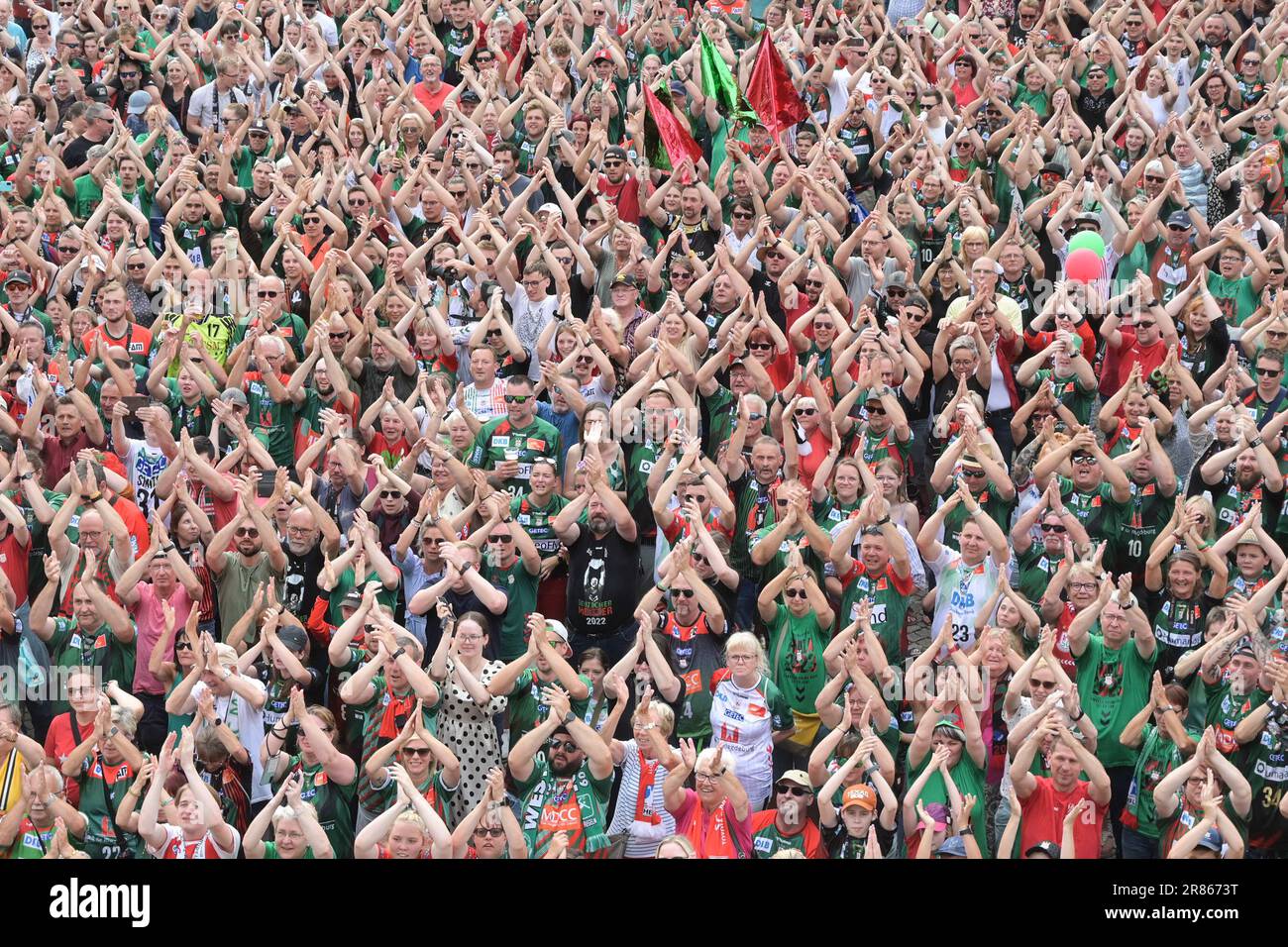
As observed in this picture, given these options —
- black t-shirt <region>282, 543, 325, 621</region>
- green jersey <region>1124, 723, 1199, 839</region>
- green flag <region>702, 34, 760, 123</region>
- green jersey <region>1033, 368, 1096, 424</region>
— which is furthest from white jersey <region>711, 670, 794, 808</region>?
green flag <region>702, 34, 760, 123</region>

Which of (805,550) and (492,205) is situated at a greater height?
(492,205)

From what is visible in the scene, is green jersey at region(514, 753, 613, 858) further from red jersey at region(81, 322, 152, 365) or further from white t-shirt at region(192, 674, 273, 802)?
red jersey at region(81, 322, 152, 365)

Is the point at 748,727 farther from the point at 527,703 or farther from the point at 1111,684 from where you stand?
the point at 1111,684

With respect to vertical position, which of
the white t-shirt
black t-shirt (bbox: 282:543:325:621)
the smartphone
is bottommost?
the white t-shirt

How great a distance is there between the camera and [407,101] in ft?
55.6

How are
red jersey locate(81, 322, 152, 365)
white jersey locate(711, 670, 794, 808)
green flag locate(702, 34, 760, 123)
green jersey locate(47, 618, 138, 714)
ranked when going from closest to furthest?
white jersey locate(711, 670, 794, 808) < green jersey locate(47, 618, 138, 714) < red jersey locate(81, 322, 152, 365) < green flag locate(702, 34, 760, 123)

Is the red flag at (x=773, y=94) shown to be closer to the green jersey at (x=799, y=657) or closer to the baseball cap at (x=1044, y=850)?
the green jersey at (x=799, y=657)

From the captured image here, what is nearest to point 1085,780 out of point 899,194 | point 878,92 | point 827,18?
point 899,194

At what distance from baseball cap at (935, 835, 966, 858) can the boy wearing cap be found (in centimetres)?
50

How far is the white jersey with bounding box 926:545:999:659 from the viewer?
12211 mm

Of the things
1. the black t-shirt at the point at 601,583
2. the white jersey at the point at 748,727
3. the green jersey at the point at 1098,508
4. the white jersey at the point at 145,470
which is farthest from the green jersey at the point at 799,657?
the white jersey at the point at 145,470

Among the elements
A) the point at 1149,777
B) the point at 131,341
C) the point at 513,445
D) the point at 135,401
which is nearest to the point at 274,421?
the point at 135,401

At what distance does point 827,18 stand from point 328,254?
5.03m
